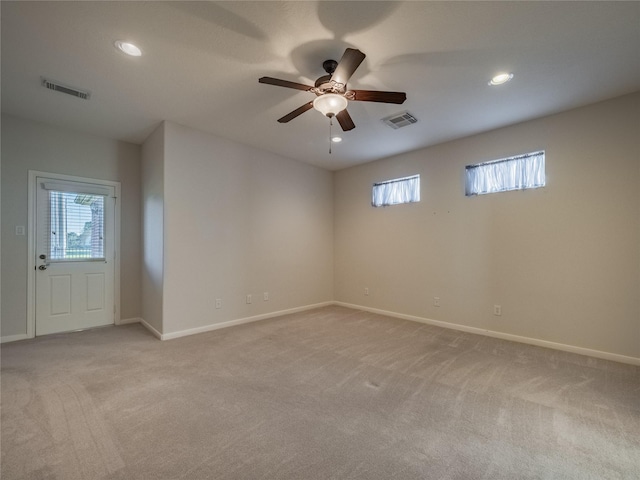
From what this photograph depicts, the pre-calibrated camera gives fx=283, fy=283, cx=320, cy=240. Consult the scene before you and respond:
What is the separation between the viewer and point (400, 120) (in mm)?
3551

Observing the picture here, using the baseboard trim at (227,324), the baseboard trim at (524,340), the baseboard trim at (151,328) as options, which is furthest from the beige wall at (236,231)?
the baseboard trim at (524,340)

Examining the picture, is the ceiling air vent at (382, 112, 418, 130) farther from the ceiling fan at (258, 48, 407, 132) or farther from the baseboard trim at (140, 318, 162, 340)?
the baseboard trim at (140, 318, 162, 340)

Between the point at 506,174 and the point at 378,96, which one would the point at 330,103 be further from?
the point at 506,174

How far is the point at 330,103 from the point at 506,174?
2.80 m

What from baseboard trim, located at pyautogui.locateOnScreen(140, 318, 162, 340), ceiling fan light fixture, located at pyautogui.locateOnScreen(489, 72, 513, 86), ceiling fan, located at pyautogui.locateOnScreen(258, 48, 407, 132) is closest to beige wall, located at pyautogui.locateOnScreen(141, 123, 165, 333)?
baseboard trim, located at pyautogui.locateOnScreen(140, 318, 162, 340)

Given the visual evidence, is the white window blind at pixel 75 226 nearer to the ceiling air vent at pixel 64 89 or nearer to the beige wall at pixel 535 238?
the ceiling air vent at pixel 64 89

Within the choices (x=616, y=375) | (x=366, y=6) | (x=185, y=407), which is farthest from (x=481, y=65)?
(x=185, y=407)

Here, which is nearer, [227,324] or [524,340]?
[524,340]

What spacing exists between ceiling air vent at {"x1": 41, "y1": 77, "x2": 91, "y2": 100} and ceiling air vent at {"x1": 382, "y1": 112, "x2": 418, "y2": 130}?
332cm

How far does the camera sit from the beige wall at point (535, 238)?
9.90 ft

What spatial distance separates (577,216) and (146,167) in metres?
5.77

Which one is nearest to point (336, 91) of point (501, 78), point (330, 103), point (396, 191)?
point (330, 103)

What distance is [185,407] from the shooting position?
7.07 feet

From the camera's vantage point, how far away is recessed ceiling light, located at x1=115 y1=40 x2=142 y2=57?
2.23 meters
